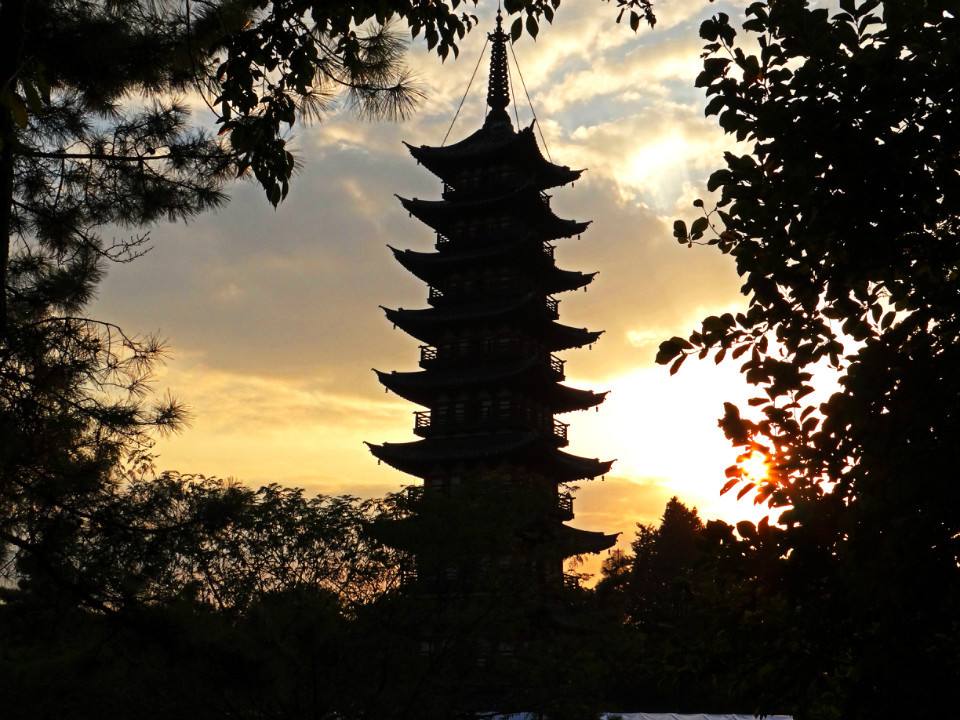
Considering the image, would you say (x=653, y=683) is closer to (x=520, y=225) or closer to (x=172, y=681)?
(x=520, y=225)

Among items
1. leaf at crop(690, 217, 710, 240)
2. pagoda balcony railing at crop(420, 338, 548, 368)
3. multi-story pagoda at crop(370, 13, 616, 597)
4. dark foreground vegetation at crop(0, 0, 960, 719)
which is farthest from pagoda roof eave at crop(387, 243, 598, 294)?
leaf at crop(690, 217, 710, 240)

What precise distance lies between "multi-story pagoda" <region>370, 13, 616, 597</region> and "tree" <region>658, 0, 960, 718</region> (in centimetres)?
2374

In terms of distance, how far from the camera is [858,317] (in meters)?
5.11

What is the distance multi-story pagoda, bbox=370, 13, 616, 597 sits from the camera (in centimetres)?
3228

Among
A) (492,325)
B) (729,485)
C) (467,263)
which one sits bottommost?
(729,485)

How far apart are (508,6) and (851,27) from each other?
2.10 m

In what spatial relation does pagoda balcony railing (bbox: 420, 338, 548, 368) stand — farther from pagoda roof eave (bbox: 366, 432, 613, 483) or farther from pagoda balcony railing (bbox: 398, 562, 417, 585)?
pagoda balcony railing (bbox: 398, 562, 417, 585)

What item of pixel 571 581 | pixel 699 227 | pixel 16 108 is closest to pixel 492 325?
pixel 571 581

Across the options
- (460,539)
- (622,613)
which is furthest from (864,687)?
(622,613)

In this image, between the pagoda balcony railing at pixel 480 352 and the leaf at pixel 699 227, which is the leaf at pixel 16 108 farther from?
the pagoda balcony railing at pixel 480 352

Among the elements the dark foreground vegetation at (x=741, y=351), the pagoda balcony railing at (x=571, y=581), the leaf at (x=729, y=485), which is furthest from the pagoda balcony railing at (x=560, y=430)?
the leaf at (x=729, y=485)

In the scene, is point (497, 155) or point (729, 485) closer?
point (729, 485)

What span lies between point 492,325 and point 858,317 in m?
29.0

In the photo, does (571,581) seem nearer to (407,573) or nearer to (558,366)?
(407,573)
